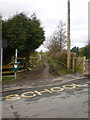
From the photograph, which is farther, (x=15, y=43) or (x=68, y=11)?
(x=68, y=11)

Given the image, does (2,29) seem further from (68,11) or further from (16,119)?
(16,119)

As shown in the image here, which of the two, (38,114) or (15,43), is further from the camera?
(15,43)

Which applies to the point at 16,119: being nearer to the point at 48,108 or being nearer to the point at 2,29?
the point at 48,108

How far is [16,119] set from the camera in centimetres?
316

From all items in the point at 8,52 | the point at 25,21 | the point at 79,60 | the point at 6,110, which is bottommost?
the point at 6,110

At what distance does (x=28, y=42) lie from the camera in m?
10.8

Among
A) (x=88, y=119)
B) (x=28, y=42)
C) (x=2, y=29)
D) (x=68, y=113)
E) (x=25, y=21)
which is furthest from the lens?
(x=28, y=42)

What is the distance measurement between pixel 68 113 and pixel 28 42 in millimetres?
8377

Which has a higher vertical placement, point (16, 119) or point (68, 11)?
point (68, 11)

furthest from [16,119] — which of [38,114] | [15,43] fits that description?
[15,43]

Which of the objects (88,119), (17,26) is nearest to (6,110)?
(88,119)

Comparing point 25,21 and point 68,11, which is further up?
point 68,11

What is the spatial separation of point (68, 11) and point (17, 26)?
475 centimetres

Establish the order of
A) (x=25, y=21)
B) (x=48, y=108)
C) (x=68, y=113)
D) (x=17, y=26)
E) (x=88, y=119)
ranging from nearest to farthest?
1. (x=88, y=119)
2. (x=68, y=113)
3. (x=48, y=108)
4. (x=17, y=26)
5. (x=25, y=21)
